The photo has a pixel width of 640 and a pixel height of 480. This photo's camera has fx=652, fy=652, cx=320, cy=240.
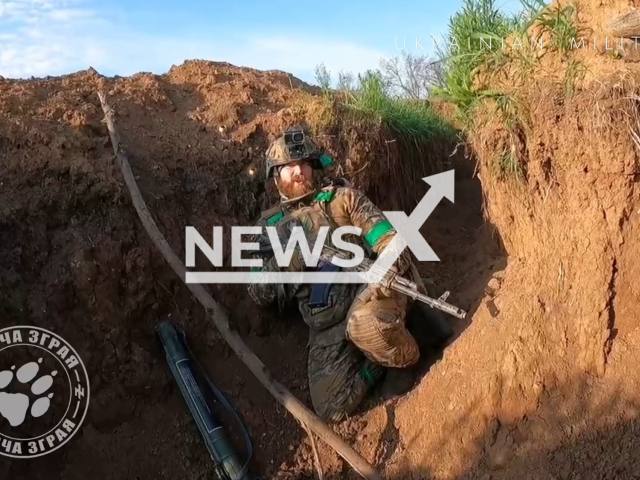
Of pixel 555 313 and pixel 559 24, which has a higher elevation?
pixel 559 24

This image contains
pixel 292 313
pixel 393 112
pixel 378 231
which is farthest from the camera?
pixel 393 112

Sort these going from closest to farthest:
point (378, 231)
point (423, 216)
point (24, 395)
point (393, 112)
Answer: point (24, 395) → point (378, 231) → point (393, 112) → point (423, 216)

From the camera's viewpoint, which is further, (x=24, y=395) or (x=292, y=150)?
(x=292, y=150)

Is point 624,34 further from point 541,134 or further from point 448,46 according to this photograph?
point 448,46

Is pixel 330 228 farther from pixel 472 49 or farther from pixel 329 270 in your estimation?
pixel 472 49

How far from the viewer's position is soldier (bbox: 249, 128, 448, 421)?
4.05 metres

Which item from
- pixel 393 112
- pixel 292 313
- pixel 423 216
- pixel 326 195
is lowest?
pixel 292 313

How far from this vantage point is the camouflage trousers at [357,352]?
396cm

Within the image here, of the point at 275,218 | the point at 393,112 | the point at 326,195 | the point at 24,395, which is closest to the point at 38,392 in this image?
the point at 24,395

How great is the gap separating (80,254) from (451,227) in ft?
9.97

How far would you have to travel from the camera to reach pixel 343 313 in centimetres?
431

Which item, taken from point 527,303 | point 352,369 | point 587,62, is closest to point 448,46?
point 587,62

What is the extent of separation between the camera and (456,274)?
496 cm

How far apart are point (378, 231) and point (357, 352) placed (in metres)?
0.82
